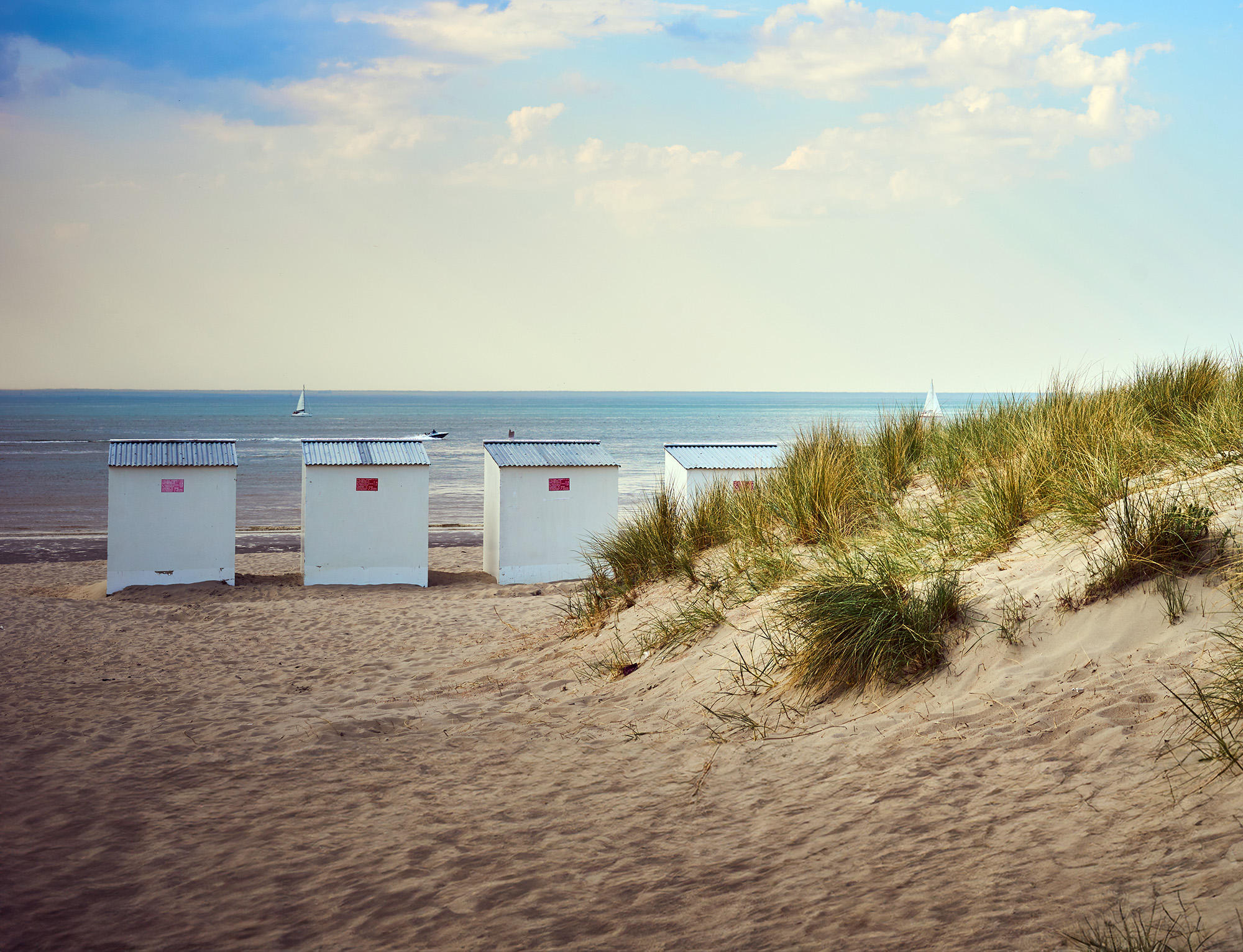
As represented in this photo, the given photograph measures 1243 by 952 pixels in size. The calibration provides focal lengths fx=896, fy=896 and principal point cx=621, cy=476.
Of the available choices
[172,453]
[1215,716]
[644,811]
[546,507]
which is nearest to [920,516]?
[1215,716]

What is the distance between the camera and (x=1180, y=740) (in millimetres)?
3623

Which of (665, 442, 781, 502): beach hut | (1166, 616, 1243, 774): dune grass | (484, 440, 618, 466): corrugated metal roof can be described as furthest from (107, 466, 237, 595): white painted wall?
(1166, 616, 1243, 774): dune grass

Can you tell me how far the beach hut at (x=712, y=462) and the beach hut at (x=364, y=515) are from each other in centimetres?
433

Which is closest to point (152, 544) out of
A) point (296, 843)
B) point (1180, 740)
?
point (296, 843)

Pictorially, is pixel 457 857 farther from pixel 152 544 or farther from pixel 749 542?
pixel 152 544

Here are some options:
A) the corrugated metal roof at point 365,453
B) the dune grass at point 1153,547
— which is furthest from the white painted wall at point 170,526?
the dune grass at point 1153,547

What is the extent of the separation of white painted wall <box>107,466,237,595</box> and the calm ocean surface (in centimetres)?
953

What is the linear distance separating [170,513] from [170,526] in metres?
0.22

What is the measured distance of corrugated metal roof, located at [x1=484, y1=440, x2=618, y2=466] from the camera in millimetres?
15750

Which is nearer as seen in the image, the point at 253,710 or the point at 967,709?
the point at 967,709

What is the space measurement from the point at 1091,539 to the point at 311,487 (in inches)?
493

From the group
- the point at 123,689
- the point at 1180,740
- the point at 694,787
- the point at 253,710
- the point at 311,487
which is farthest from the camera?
the point at 311,487

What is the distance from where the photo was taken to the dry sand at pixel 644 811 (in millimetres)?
3098

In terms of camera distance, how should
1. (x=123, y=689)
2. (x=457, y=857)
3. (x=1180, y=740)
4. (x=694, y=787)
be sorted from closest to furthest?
(x=1180, y=740) < (x=457, y=857) < (x=694, y=787) < (x=123, y=689)
